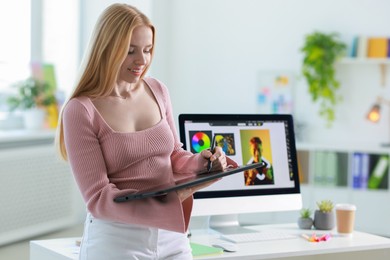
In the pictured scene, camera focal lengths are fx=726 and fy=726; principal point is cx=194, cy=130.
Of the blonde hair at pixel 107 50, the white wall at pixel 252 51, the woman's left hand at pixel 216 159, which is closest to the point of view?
the blonde hair at pixel 107 50

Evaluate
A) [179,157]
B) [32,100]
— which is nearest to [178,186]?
[179,157]

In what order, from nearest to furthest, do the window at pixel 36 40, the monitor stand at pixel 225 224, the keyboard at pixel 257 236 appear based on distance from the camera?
1. the keyboard at pixel 257 236
2. the monitor stand at pixel 225 224
3. the window at pixel 36 40

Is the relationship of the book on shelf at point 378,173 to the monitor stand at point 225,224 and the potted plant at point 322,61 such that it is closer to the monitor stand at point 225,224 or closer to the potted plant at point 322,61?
the potted plant at point 322,61

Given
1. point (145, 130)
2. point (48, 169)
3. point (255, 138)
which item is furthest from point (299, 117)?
point (145, 130)

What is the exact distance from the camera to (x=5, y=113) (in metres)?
5.78

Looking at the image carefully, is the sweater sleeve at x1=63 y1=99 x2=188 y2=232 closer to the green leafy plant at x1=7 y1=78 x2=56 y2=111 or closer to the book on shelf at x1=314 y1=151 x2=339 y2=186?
the green leafy plant at x1=7 y1=78 x2=56 y2=111

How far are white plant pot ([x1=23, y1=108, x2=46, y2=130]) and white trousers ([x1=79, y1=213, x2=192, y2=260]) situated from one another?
12.5 feet

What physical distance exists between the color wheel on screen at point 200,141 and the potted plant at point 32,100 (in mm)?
3105

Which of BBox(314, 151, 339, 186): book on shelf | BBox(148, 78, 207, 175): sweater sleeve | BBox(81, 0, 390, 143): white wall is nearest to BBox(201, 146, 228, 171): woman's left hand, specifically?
BBox(148, 78, 207, 175): sweater sleeve

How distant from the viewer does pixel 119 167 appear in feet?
6.63

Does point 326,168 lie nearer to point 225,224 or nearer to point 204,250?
point 225,224

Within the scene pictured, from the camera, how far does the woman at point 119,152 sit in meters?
1.93

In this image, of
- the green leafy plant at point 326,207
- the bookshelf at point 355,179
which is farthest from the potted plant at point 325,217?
the bookshelf at point 355,179

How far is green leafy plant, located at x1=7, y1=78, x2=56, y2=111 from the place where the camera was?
5.63 m
